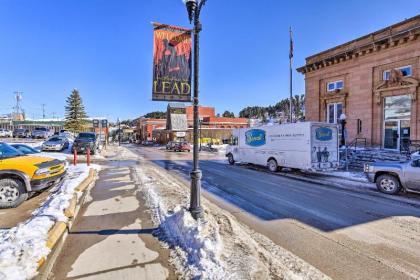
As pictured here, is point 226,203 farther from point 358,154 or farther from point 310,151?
point 358,154

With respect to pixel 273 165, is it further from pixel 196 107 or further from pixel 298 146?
pixel 196 107

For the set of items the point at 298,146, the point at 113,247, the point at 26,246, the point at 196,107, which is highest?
the point at 196,107

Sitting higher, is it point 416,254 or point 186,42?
point 186,42

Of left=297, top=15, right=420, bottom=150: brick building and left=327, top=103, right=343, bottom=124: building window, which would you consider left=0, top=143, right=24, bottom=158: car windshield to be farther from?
left=327, top=103, right=343, bottom=124: building window

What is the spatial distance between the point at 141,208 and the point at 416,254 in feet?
19.1

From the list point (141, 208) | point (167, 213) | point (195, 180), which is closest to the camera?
point (195, 180)

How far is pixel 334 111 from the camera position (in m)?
21.8

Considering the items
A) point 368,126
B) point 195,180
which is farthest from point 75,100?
point 195,180

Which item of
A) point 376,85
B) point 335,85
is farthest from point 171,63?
point 335,85

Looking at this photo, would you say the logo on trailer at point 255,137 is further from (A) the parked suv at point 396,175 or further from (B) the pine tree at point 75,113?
(B) the pine tree at point 75,113

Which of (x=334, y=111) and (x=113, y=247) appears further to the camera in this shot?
(x=334, y=111)

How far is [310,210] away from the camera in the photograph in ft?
22.7

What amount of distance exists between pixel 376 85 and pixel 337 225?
16.4 meters

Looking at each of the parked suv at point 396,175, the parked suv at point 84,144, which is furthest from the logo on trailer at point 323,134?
the parked suv at point 84,144
